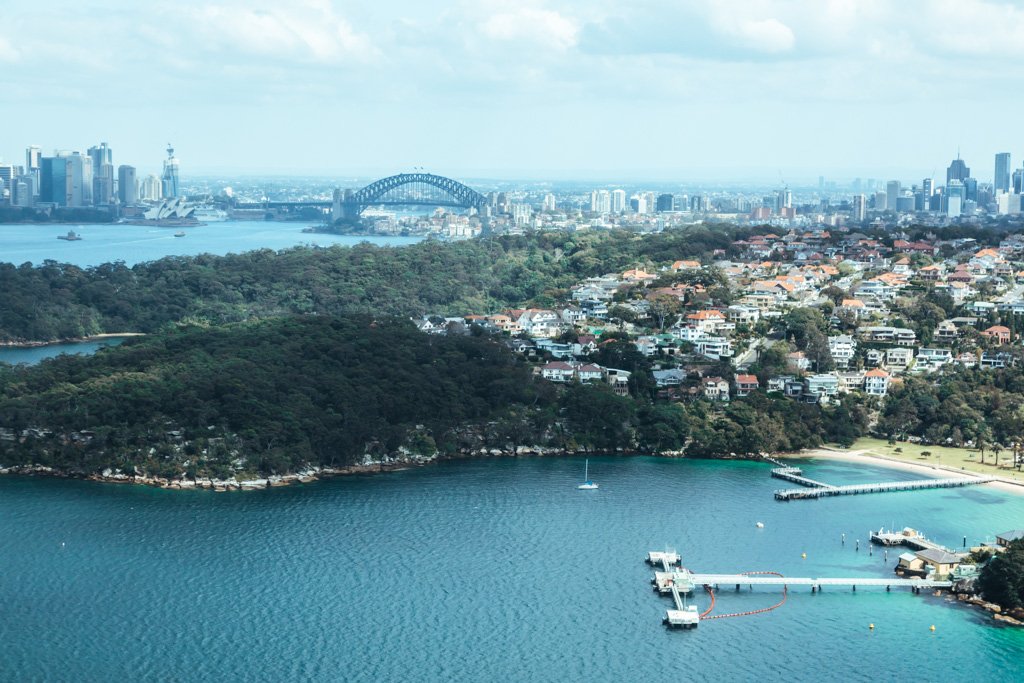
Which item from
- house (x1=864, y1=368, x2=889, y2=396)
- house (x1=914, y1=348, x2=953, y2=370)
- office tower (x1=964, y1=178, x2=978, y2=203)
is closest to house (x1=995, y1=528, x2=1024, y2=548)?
house (x1=864, y1=368, x2=889, y2=396)

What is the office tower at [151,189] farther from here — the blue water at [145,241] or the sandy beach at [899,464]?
the sandy beach at [899,464]

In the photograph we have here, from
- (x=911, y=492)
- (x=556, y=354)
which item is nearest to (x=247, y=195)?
(x=556, y=354)

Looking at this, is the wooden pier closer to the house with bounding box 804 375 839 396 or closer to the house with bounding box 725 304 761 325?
the house with bounding box 804 375 839 396

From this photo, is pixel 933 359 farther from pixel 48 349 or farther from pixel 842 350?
pixel 48 349

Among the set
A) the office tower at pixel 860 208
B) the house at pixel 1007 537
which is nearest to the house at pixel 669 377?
the house at pixel 1007 537

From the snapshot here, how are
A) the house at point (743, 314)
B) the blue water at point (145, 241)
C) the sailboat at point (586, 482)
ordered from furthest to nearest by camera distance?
the blue water at point (145, 241)
the house at point (743, 314)
the sailboat at point (586, 482)

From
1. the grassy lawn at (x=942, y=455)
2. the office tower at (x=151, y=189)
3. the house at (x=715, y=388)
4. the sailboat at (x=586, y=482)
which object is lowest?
the sailboat at (x=586, y=482)
